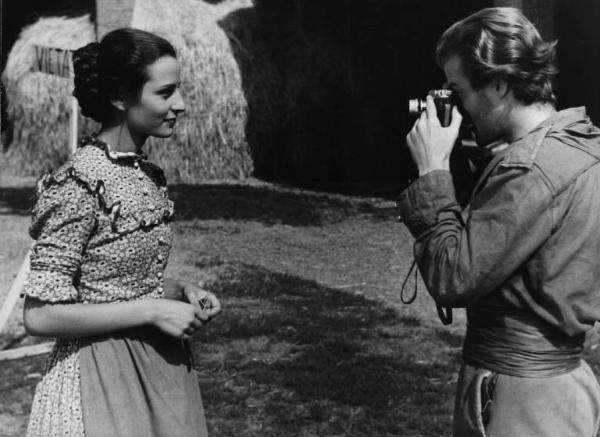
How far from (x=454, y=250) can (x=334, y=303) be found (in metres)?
5.44

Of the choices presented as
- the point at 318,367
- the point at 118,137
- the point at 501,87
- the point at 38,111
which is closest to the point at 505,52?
the point at 501,87

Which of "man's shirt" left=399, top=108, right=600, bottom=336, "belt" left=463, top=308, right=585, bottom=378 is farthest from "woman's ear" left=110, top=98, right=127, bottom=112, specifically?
"belt" left=463, top=308, right=585, bottom=378

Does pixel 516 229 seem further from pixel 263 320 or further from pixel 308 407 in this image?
pixel 263 320

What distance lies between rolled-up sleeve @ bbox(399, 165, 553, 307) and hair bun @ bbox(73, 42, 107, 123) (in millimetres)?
1002

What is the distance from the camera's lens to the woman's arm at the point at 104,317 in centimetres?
235

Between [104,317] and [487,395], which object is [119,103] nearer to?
[104,317]

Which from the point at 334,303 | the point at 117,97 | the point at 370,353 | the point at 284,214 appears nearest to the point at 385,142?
the point at 284,214

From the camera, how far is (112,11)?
13844 millimetres

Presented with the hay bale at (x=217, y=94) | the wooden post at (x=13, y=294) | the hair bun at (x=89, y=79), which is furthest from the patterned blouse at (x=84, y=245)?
the hay bale at (x=217, y=94)

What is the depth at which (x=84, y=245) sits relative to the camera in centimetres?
238

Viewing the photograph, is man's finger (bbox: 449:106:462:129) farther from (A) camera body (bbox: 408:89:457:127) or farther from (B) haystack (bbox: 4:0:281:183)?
(B) haystack (bbox: 4:0:281:183)

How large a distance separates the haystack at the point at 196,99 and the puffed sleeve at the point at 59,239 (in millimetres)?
11795

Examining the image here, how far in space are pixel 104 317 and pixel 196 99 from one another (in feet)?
40.6

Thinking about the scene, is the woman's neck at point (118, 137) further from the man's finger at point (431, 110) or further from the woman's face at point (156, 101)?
the man's finger at point (431, 110)
